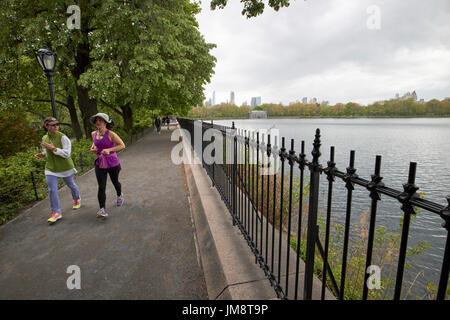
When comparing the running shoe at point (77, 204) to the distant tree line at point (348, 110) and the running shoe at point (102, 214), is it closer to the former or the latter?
the running shoe at point (102, 214)

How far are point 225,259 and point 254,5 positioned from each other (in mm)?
6274

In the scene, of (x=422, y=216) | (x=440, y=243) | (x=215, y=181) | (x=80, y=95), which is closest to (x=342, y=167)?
(x=422, y=216)

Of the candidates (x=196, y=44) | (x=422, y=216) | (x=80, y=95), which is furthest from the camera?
(x=196, y=44)

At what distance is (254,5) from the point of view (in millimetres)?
6250

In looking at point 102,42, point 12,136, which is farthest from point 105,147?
point 102,42

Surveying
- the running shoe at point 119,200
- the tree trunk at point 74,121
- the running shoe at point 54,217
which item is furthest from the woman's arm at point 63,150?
the tree trunk at point 74,121

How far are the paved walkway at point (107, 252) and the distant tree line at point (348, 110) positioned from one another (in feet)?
258

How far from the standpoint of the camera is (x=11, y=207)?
16.9ft

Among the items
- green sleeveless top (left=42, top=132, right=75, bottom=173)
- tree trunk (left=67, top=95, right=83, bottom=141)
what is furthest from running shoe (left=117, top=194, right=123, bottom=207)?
tree trunk (left=67, top=95, right=83, bottom=141)

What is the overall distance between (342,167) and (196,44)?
11311mm

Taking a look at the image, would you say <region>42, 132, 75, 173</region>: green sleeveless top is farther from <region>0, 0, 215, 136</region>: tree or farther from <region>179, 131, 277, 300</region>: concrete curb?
<region>0, 0, 215, 136</region>: tree

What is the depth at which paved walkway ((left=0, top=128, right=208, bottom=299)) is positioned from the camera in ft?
9.41

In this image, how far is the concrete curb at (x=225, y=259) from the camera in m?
2.55
